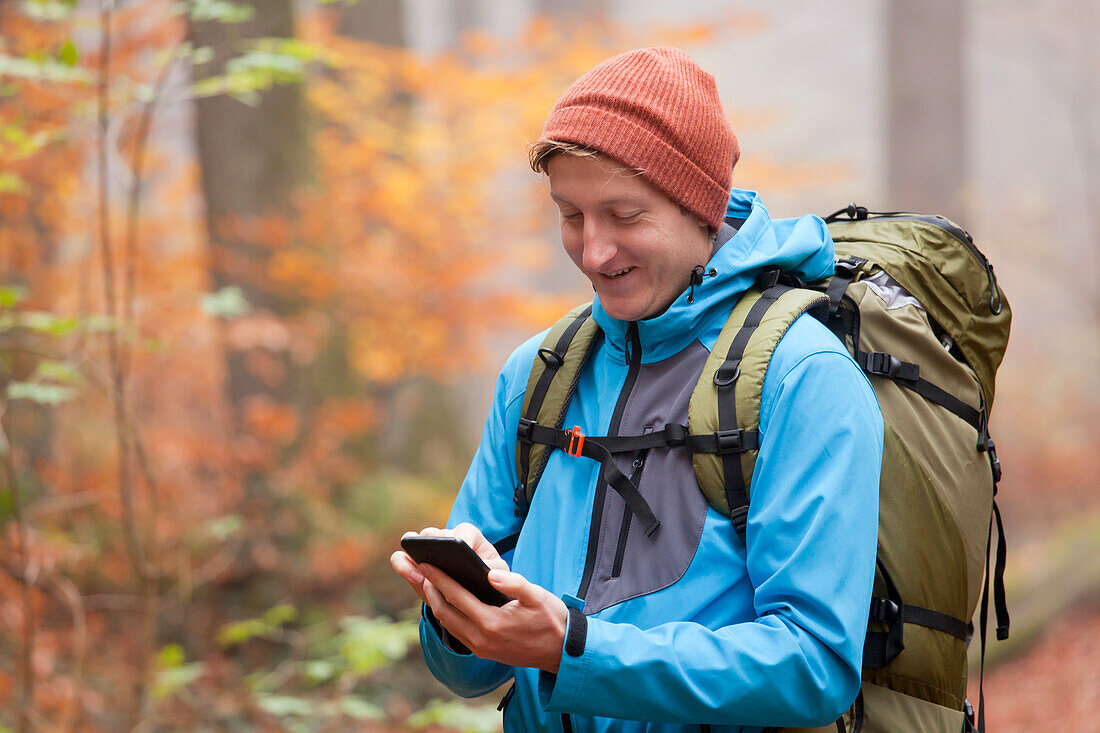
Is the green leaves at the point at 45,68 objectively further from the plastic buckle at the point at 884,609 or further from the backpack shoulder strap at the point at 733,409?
the plastic buckle at the point at 884,609

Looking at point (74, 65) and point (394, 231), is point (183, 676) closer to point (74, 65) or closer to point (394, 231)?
point (74, 65)

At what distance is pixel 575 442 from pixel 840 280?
665 mm

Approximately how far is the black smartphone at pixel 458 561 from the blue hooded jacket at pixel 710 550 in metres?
0.16

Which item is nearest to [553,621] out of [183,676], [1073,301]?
[183,676]

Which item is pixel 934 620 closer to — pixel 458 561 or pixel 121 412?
pixel 458 561

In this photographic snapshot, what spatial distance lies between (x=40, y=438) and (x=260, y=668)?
3.37m

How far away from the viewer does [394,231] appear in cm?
693

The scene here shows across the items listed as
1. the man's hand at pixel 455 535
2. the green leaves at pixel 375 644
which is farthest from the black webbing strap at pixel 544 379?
the green leaves at pixel 375 644

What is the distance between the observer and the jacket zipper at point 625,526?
168cm

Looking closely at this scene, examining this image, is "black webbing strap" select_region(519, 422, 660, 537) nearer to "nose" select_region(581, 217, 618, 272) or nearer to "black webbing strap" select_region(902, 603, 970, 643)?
"nose" select_region(581, 217, 618, 272)

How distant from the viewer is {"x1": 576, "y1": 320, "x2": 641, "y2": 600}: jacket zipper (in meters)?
1.71

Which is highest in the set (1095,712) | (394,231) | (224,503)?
(394,231)

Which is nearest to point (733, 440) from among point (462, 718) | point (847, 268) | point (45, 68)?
point (847, 268)

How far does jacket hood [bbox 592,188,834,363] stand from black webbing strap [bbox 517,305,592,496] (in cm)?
11
